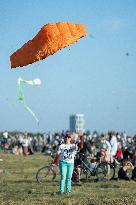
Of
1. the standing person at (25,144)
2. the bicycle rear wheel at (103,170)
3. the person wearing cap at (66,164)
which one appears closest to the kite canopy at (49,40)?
the person wearing cap at (66,164)

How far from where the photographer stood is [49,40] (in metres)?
14.4

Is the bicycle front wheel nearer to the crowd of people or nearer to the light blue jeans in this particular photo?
the crowd of people

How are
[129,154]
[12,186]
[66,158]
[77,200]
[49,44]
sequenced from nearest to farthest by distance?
[49,44], [77,200], [66,158], [12,186], [129,154]

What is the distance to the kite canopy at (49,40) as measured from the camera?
1438 cm

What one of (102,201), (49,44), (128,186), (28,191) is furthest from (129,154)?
(49,44)

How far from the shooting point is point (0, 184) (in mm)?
20062

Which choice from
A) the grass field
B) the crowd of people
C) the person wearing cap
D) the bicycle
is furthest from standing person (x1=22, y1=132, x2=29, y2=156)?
the person wearing cap

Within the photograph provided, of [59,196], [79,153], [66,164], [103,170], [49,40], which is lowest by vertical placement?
[59,196]

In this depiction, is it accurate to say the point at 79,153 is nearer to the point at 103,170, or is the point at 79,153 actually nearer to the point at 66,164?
the point at 103,170

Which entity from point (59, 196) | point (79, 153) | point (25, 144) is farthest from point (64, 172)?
point (25, 144)

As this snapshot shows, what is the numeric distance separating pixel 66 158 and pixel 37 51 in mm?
4032

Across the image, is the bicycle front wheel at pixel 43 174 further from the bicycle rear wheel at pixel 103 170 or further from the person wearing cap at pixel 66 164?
the person wearing cap at pixel 66 164

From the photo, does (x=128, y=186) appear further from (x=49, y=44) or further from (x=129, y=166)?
(x=49, y=44)

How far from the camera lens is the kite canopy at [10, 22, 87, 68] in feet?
47.2
